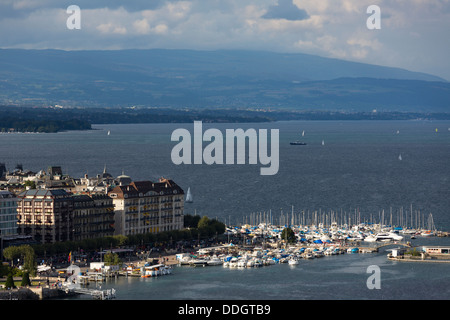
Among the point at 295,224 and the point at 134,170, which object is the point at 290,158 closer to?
the point at 134,170

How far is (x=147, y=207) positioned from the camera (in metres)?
65.5

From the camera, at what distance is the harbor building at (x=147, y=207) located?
211 ft

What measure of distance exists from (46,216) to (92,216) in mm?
3276

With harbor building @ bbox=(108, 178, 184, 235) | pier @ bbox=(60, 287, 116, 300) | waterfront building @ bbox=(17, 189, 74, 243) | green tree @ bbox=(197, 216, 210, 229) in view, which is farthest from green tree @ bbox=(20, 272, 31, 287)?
green tree @ bbox=(197, 216, 210, 229)

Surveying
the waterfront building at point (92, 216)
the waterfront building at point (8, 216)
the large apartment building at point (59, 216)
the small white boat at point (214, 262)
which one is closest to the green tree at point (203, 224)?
the waterfront building at point (92, 216)

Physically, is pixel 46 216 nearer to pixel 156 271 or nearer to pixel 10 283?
pixel 156 271

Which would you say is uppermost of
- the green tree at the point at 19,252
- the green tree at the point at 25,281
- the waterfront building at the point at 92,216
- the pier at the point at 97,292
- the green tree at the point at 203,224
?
the waterfront building at the point at 92,216

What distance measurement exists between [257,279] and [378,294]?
24.7 feet

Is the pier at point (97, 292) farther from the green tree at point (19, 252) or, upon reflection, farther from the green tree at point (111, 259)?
the green tree at point (111, 259)

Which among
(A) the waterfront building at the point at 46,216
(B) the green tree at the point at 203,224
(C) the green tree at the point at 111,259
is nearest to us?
(C) the green tree at the point at 111,259

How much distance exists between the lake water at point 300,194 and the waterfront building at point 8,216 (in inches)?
396

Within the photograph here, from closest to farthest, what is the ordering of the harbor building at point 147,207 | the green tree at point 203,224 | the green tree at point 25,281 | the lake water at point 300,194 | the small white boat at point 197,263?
the green tree at point 25,281 < the lake water at point 300,194 < the small white boat at point 197,263 < the harbor building at point 147,207 < the green tree at point 203,224

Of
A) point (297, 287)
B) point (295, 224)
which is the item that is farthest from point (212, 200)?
point (297, 287)
